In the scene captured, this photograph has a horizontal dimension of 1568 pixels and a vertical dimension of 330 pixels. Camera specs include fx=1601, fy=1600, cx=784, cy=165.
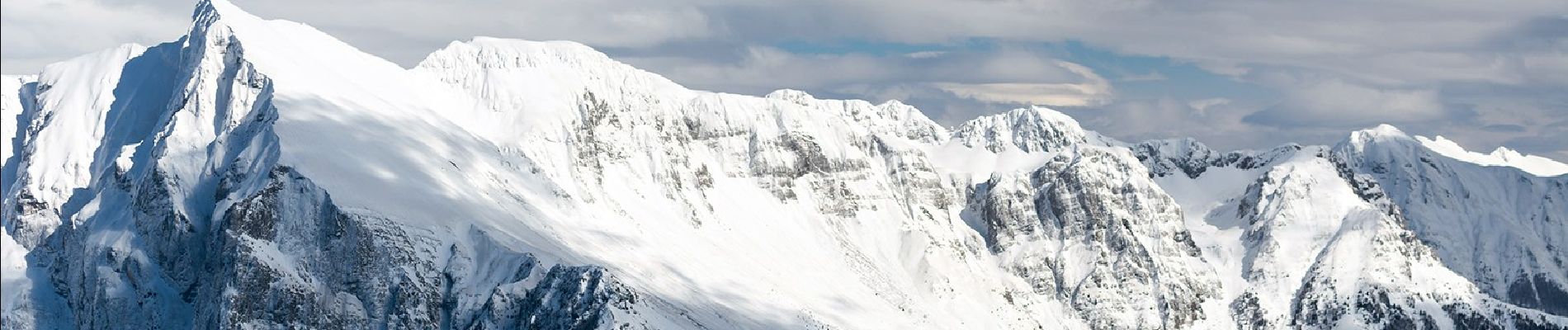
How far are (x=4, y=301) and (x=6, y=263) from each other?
6.11m

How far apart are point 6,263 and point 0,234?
479 centimetres

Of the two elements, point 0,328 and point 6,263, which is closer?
point 6,263

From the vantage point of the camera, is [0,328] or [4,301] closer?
[4,301]

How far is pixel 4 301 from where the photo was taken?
95.7 meters

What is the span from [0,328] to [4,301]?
21.2 meters

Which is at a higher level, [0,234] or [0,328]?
[0,234]

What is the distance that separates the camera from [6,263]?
331 ft

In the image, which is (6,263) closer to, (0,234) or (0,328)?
(0,234)

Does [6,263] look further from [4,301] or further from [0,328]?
[0,328]

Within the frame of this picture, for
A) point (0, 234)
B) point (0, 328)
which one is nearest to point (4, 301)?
point (0, 234)

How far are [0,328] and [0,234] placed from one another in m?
20.9

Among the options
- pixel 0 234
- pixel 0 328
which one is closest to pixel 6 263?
pixel 0 234

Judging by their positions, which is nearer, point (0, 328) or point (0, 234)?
point (0, 234)
